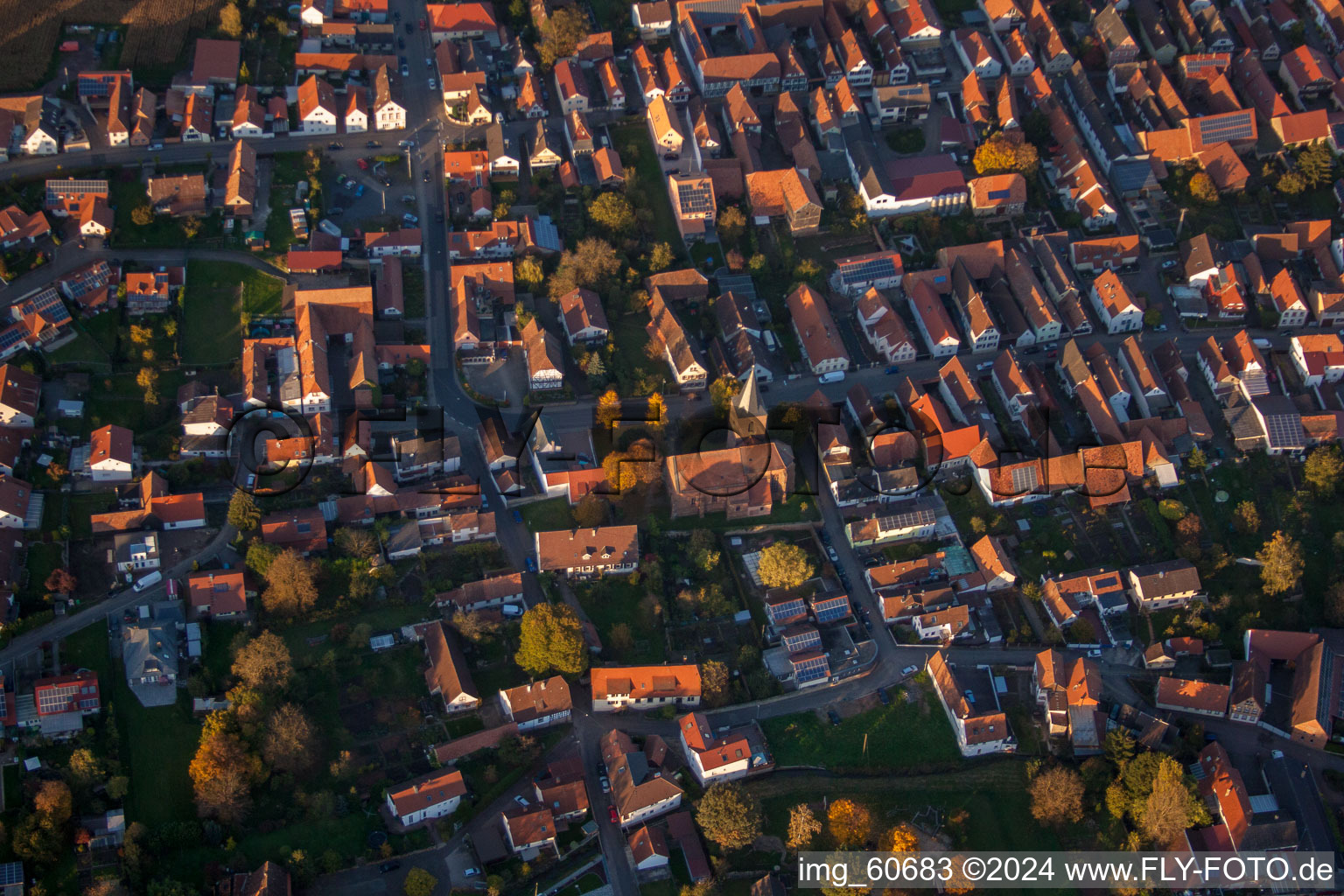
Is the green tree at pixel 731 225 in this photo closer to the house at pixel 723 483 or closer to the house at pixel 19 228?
the house at pixel 723 483

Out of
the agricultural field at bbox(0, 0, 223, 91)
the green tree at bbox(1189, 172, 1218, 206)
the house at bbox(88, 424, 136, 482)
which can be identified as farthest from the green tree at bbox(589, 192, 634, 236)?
the green tree at bbox(1189, 172, 1218, 206)

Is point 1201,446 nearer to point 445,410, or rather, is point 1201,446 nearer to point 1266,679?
point 1266,679

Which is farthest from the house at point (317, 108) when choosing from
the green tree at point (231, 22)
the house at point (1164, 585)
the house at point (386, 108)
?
the house at point (1164, 585)

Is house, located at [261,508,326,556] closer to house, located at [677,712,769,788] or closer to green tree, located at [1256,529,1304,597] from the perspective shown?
house, located at [677,712,769,788]

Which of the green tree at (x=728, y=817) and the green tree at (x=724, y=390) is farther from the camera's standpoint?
the green tree at (x=724, y=390)

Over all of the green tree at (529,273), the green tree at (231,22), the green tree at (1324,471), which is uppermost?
the green tree at (231,22)

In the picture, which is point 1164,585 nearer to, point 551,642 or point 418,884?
point 551,642
